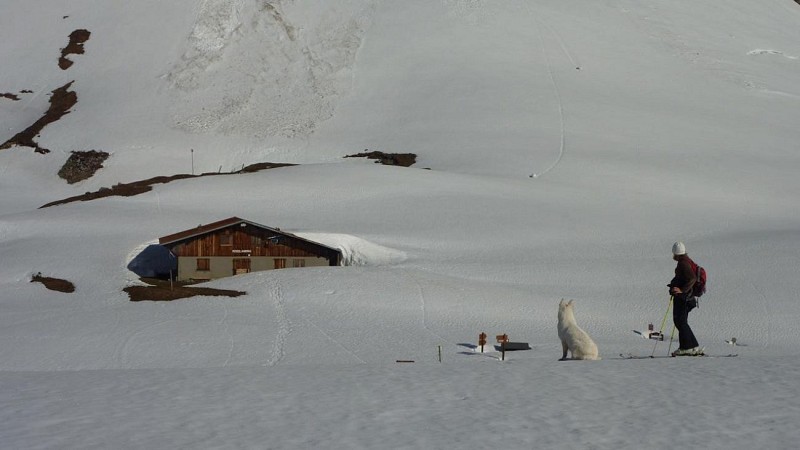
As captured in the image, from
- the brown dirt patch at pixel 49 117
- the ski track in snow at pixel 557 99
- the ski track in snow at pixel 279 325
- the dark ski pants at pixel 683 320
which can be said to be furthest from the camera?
the brown dirt patch at pixel 49 117

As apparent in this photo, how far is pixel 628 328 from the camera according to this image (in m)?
31.0

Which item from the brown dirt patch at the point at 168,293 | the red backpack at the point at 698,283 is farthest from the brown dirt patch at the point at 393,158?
the red backpack at the point at 698,283

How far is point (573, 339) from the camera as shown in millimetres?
15297

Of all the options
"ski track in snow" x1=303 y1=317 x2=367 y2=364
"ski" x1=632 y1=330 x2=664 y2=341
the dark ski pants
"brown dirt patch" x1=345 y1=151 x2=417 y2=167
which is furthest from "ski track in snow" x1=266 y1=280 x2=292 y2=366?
"brown dirt patch" x1=345 y1=151 x2=417 y2=167

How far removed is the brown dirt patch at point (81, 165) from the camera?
75.8 metres

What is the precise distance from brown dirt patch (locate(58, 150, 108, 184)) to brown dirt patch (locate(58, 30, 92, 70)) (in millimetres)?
24150

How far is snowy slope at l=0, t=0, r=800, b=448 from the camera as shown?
33.4 ft

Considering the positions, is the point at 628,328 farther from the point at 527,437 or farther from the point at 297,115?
the point at 297,115

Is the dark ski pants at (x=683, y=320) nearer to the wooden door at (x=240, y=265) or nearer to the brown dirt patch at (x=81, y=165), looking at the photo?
the wooden door at (x=240, y=265)

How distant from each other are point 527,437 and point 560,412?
103 cm

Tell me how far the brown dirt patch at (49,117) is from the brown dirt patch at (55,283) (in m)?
43.5

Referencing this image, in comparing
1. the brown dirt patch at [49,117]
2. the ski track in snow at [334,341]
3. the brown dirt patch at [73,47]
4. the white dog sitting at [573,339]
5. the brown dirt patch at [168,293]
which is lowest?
the ski track in snow at [334,341]

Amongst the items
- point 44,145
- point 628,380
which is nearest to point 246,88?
point 44,145

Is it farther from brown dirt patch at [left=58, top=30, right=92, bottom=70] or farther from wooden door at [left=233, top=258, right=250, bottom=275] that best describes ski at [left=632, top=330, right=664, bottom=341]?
brown dirt patch at [left=58, top=30, right=92, bottom=70]
